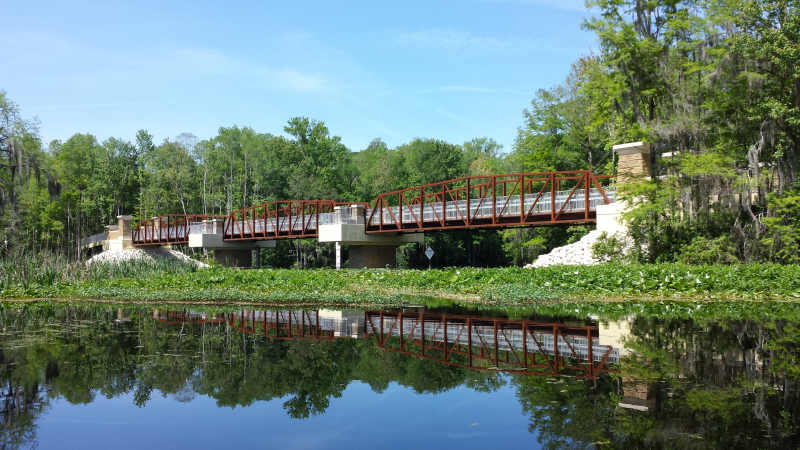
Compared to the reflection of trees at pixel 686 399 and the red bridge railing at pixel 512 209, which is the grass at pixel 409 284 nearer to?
the red bridge railing at pixel 512 209

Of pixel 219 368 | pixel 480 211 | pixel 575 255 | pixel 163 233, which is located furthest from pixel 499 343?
pixel 163 233

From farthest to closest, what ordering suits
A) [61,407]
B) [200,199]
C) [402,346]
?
[200,199], [402,346], [61,407]

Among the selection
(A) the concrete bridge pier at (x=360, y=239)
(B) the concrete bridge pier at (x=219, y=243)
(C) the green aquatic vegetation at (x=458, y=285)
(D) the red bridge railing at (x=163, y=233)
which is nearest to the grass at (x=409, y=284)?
(C) the green aquatic vegetation at (x=458, y=285)

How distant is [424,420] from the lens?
28.0ft

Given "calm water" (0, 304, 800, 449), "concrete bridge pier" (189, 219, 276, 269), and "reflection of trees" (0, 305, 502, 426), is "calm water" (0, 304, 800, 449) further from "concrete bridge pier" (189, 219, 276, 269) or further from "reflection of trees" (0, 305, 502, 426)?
"concrete bridge pier" (189, 219, 276, 269)

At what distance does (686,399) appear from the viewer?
28.1 ft

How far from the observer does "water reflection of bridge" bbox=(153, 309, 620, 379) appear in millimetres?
11602

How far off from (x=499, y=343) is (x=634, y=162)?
19198 millimetres

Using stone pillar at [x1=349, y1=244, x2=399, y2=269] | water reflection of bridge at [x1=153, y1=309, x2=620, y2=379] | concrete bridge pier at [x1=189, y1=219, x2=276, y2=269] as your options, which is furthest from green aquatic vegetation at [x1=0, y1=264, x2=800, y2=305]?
concrete bridge pier at [x1=189, y1=219, x2=276, y2=269]

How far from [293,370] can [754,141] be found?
985 inches

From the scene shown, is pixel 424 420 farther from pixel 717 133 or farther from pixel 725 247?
pixel 717 133

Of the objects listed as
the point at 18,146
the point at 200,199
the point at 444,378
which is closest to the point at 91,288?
the point at 18,146

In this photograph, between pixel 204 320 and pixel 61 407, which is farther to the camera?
pixel 204 320

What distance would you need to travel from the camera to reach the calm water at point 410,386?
7633 mm
